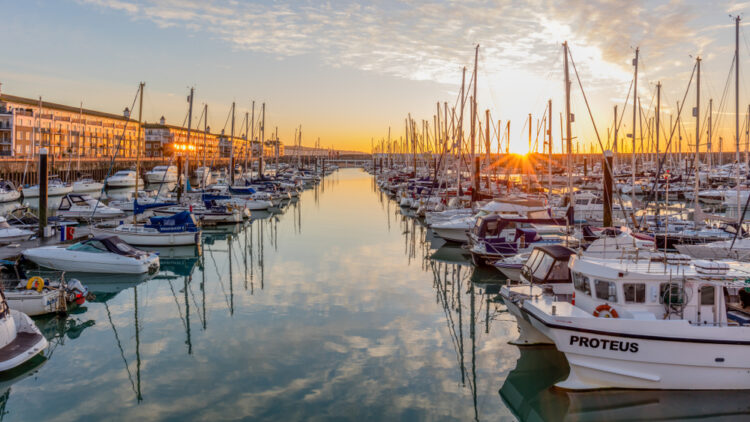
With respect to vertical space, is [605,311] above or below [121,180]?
below

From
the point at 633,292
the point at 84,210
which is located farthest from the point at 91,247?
the point at 633,292

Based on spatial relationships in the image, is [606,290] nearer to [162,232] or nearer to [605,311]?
[605,311]

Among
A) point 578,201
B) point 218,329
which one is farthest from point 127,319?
point 578,201

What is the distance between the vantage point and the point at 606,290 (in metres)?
14.1

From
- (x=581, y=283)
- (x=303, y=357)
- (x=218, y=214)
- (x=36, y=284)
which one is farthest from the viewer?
(x=218, y=214)

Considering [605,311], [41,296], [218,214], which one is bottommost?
[41,296]

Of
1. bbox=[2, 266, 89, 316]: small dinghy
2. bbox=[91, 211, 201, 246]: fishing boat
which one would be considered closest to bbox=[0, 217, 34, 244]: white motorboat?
bbox=[91, 211, 201, 246]: fishing boat

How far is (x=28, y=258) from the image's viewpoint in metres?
25.2

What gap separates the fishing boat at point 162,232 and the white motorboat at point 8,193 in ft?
105

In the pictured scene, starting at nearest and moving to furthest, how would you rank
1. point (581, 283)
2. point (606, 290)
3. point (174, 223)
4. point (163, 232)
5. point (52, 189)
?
point (606, 290), point (581, 283), point (163, 232), point (174, 223), point (52, 189)

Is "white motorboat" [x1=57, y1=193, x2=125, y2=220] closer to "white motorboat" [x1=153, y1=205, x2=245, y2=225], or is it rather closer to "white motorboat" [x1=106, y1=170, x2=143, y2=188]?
"white motorboat" [x1=153, y1=205, x2=245, y2=225]

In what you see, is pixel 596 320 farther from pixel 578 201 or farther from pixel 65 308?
pixel 578 201

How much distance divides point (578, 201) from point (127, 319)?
113 ft

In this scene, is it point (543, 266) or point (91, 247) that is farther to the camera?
point (91, 247)
